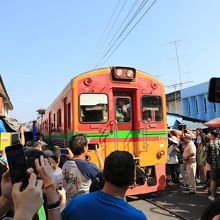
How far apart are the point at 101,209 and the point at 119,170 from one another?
300 mm

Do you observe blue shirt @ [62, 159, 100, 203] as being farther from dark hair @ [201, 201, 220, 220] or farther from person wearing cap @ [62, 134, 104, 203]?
dark hair @ [201, 201, 220, 220]

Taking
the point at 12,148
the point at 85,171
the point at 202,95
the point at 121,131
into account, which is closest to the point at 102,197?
the point at 12,148

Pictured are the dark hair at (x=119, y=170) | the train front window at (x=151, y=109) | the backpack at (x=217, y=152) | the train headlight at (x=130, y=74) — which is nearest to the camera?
the dark hair at (x=119, y=170)

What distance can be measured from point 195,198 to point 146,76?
11.1ft

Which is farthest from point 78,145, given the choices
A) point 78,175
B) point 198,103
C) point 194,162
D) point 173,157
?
point 198,103

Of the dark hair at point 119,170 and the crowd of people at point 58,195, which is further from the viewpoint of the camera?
the dark hair at point 119,170

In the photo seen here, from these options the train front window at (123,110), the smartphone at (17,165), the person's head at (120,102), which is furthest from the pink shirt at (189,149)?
the smartphone at (17,165)

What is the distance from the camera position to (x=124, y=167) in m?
2.46

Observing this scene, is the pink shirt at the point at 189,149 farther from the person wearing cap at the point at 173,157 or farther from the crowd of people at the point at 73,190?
the crowd of people at the point at 73,190

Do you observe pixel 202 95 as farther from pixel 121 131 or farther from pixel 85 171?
pixel 85 171

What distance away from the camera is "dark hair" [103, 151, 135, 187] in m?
2.44

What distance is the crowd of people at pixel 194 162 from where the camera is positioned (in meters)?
8.47

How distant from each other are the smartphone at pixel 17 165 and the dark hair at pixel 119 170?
0.84 m

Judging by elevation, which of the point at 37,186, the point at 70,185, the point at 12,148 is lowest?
the point at 70,185
